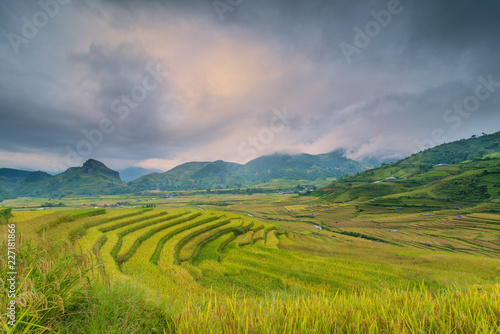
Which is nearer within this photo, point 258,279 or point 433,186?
point 258,279

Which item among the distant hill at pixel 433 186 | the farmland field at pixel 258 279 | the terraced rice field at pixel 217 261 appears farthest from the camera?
the distant hill at pixel 433 186

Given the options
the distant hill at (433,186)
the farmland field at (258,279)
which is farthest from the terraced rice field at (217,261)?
the distant hill at (433,186)

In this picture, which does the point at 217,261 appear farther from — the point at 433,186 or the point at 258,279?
the point at 433,186

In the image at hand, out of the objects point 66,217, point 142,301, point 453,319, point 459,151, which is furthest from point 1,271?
point 459,151

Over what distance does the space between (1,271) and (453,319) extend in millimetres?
4942

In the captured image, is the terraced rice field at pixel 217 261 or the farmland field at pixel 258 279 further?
the terraced rice field at pixel 217 261

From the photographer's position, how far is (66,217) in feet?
56.6

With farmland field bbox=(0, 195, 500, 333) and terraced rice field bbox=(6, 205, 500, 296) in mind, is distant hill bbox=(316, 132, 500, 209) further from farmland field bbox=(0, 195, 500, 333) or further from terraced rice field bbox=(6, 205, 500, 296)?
terraced rice field bbox=(6, 205, 500, 296)

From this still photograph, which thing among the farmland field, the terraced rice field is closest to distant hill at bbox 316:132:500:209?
the farmland field

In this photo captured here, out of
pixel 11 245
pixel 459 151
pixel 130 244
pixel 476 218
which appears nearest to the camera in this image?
pixel 11 245

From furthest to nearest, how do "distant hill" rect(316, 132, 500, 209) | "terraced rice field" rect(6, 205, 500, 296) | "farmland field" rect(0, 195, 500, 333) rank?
"distant hill" rect(316, 132, 500, 209), "terraced rice field" rect(6, 205, 500, 296), "farmland field" rect(0, 195, 500, 333)

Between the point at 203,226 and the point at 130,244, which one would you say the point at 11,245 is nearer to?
the point at 130,244

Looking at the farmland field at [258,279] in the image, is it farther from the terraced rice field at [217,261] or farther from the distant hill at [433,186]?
the distant hill at [433,186]

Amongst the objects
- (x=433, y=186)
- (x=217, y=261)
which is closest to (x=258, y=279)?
(x=217, y=261)
